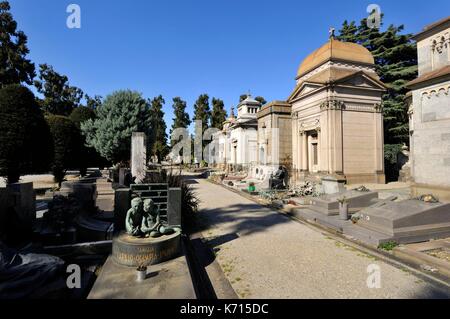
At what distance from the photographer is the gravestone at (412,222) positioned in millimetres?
6133

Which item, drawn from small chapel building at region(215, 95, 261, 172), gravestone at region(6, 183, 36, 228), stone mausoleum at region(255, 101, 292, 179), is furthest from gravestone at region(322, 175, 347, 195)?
small chapel building at region(215, 95, 261, 172)

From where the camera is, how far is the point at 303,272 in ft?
15.4

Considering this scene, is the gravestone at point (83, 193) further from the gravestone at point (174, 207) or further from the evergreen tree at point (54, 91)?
the evergreen tree at point (54, 91)

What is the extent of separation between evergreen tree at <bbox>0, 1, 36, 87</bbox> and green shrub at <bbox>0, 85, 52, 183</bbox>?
56.8 ft

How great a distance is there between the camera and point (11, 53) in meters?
25.6

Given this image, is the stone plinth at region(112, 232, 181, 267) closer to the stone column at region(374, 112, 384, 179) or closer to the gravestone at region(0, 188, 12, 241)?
the gravestone at region(0, 188, 12, 241)

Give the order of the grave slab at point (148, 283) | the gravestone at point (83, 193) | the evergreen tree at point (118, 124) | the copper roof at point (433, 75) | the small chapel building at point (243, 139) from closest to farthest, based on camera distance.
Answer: the grave slab at point (148, 283) → the gravestone at point (83, 193) → the copper roof at point (433, 75) → the evergreen tree at point (118, 124) → the small chapel building at point (243, 139)

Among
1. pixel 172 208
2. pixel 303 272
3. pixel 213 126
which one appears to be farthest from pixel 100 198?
pixel 213 126

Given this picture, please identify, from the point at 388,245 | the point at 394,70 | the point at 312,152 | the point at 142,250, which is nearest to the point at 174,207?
the point at 142,250

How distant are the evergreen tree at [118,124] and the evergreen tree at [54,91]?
30646 mm

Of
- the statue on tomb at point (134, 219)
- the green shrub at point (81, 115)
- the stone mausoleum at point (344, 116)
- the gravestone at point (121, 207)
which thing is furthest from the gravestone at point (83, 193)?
the green shrub at point (81, 115)

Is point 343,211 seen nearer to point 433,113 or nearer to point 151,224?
point 433,113
